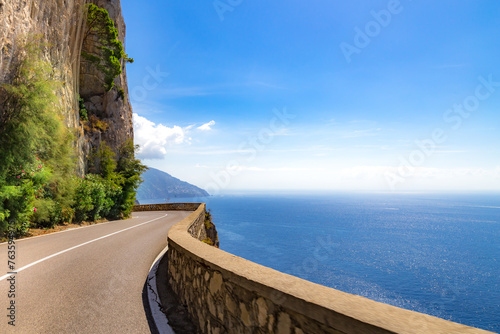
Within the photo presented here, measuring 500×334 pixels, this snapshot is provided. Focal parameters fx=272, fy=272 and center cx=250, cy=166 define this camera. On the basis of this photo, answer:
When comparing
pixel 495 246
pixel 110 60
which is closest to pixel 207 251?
pixel 110 60

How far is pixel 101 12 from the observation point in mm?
28734

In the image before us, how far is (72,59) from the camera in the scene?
862 inches

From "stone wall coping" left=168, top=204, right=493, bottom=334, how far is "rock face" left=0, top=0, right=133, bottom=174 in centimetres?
1313

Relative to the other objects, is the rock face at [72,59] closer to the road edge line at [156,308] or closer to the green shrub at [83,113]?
the green shrub at [83,113]

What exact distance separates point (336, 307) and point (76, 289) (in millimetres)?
5334

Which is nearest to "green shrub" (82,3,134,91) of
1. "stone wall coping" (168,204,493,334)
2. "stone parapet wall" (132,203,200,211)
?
"stone parapet wall" (132,203,200,211)

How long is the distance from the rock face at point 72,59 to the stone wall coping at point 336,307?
13.1 meters

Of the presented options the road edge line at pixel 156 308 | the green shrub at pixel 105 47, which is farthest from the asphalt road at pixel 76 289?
the green shrub at pixel 105 47

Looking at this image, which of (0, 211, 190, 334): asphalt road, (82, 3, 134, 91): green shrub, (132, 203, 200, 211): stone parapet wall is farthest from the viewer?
(132, 203, 200, 211): stone parapet wall

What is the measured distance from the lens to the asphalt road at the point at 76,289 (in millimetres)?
3957

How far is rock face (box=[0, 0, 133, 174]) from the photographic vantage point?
36.8ft

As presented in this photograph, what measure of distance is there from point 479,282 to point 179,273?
66.2 meters

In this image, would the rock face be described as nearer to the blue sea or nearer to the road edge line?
the road edge line

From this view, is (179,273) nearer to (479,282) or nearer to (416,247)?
(479,282)
